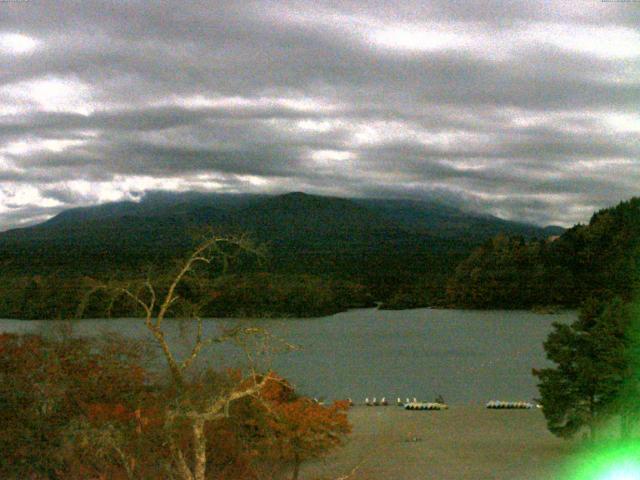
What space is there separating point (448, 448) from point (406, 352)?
94.8 ft

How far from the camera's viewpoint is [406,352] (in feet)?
171

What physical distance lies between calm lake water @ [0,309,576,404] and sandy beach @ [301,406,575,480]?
5386mm

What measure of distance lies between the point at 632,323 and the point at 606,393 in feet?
7.16

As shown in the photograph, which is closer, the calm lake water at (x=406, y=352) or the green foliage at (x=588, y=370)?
the green foliage at (x=588, y=370)

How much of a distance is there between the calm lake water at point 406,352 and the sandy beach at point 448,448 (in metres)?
5.39

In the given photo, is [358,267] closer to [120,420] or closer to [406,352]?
[406,352]

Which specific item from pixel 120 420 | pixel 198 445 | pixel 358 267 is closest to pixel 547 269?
pixel 358 267

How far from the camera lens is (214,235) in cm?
934

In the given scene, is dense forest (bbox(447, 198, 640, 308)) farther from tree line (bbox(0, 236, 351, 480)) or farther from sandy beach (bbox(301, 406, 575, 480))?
tree line (bbox(0, 236, 351, 480))

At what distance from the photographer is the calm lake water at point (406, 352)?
3891 centimetres

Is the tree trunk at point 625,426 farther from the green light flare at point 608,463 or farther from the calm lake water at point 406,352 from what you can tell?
the calm lake water at point 406,352

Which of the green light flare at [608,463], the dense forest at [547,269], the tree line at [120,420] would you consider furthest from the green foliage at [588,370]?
the dense forest at [547,269]

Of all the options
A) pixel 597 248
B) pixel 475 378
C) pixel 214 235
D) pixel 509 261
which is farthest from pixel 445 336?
pixel 214 235

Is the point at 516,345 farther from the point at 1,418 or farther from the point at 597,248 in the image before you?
the point at 1,418
